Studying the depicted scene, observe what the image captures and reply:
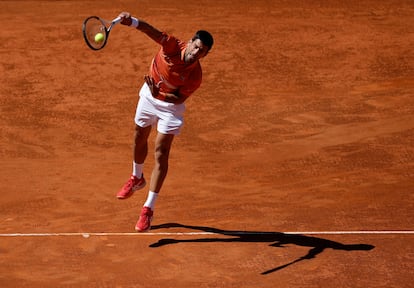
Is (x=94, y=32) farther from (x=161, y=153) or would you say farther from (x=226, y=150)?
(x=226, y=150)

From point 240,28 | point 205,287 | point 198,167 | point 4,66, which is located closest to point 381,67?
point 240,28

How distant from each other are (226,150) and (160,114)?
2.98 m

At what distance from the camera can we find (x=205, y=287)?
9.29 metres

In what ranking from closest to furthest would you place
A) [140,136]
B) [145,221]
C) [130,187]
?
1. [145,221]
2. [140,136]
3. [130,187]

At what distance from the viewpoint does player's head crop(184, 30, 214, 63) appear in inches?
378

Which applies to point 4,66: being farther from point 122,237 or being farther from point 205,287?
point 205,287

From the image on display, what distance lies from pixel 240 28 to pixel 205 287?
8688 millimetres

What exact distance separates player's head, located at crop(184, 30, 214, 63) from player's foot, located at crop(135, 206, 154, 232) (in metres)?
1.66

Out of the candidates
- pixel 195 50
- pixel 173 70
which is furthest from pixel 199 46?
pixel 173 70

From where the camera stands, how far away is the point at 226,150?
13086 mm

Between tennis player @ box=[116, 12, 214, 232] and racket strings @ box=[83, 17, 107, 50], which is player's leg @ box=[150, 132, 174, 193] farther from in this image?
racket strings @ box=[83, 17, 107, 50]

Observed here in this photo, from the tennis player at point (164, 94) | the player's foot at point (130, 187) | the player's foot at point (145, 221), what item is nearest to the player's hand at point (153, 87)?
the tennis player at point (164, 94)

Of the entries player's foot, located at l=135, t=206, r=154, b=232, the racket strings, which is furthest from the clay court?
the racket strings

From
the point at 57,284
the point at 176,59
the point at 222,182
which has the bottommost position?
the point at 57,284
